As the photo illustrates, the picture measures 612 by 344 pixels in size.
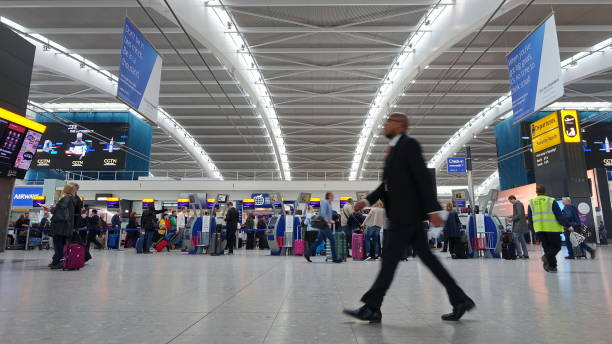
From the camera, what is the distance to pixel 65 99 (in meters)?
25.2

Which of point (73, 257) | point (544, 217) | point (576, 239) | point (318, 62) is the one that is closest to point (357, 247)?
point (544, 217)

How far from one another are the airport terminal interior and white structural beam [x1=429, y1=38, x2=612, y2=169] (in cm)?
13

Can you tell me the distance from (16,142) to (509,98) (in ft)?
81.0

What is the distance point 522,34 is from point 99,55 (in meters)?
19.3

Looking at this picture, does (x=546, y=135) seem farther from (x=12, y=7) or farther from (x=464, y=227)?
(x=12, y=7)

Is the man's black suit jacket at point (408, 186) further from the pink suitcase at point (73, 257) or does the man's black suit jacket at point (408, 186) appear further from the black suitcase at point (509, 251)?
the black suitcase at point (509, 251)

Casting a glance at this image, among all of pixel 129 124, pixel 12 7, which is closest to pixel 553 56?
pixel 12 7

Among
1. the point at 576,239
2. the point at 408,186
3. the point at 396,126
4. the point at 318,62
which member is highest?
the point at 318,62

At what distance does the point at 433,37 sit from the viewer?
15.5 m

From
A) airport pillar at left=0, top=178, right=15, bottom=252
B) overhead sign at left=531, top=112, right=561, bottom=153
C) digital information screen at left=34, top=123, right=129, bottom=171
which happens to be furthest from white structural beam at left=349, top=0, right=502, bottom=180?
digital information screen at left=34, top=123, right=129, bottom=171

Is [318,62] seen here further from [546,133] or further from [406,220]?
[406,220]

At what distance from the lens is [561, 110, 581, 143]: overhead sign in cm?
1589

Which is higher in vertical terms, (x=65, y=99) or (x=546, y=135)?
(x=65, y=99)

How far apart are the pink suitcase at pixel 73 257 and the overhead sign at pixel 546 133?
672 inches
